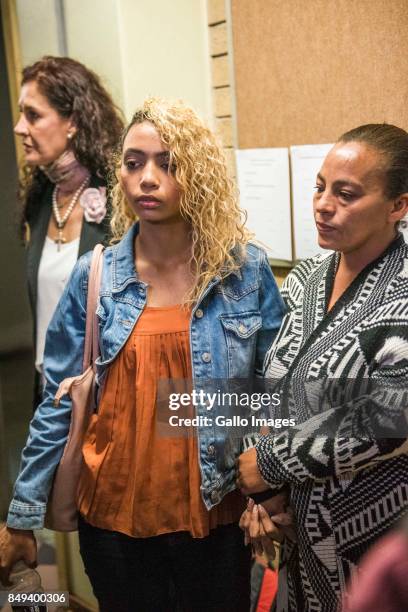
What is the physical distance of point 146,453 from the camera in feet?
4.30

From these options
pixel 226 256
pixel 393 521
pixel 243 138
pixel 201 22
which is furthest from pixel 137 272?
pixel 201 22

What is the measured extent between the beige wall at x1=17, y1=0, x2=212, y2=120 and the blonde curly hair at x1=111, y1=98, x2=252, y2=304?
0.52 metres

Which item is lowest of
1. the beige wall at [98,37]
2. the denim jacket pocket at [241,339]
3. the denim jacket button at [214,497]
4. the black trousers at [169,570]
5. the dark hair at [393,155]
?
the black trousers at [169,570]

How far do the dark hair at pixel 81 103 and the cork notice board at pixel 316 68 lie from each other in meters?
0.41

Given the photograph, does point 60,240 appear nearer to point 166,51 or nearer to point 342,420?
point 166,51

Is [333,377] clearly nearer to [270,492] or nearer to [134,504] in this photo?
[270,492]

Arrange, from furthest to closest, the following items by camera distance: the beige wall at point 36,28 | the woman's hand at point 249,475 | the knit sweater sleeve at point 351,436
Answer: the beige wall at point 36,28 < the woman's hand at point 249,475 < the knit sweater sleeve at point 351,436

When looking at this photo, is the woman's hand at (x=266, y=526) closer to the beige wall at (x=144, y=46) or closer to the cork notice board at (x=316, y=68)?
the cork notice board at (x=316, y=68)

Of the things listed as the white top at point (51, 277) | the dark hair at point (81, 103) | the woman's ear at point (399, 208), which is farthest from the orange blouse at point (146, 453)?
the dark hair at point (81, 103)

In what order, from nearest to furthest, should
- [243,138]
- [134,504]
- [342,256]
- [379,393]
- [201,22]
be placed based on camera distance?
[379,393] → [342,256] → [134,504] → [243,138] → [201,22]

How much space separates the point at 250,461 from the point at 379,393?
0.29 meters

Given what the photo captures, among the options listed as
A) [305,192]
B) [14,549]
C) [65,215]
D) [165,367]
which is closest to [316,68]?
[305,192]

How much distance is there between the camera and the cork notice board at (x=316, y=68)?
4.37ft

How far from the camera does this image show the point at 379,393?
3.59ft
